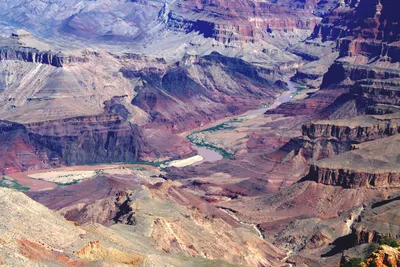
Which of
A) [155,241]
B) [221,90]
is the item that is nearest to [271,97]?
[221,90]

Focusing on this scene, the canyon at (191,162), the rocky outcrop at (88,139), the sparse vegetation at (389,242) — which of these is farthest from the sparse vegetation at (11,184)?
the sparse vegetation at (389,242)

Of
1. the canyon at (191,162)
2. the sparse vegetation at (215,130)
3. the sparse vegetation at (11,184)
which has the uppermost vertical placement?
the canyon at (191,162)

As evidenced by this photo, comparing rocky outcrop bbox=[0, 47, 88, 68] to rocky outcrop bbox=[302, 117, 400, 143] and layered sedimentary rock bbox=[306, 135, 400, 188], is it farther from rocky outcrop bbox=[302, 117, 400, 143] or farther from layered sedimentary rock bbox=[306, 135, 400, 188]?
layered sedimentary rock bbox=[306, 135, 400, 188]

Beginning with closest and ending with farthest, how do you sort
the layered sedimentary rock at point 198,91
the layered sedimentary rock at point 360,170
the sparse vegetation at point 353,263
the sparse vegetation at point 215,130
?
the sparse vegetation at point 353,263 → the layered sedimentary rock at point 360,170 → the sparse vegetation at point 215,130 → the layered sedimentary rock at point 198,91

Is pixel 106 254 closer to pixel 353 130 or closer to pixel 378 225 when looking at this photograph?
pixel 378 225

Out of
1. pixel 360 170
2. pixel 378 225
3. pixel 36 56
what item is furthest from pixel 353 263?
pixel 36 56

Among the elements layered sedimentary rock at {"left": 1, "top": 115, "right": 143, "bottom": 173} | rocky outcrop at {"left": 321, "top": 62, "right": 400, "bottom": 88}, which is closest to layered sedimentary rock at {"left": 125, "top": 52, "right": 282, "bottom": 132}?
rocky outcrop at {"left": 321, "top": 62, "right": 400, "bottom": 88}

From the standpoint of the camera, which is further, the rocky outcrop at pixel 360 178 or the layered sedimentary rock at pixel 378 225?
the rocky outcrop at pixel 360 178

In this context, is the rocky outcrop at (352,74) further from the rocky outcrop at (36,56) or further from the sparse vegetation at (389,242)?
the sparse vegetation at (389,242)
